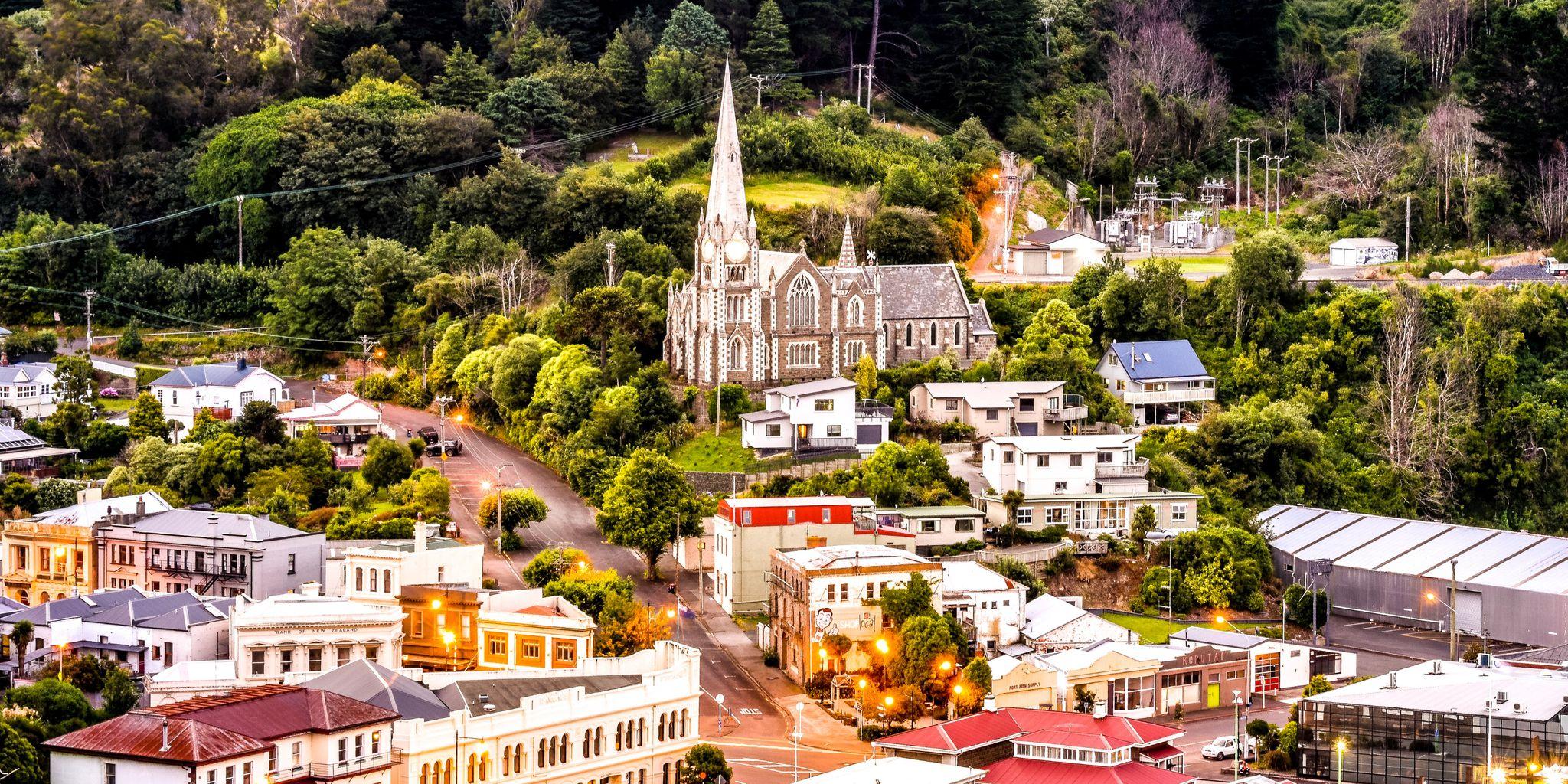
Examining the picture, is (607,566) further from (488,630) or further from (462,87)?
(462,87)

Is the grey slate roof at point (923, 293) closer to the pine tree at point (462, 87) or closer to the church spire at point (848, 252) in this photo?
the church spire at point (848, 252)

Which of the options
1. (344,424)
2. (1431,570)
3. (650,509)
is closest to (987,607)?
(650,509)

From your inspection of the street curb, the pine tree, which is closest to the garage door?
the street curb

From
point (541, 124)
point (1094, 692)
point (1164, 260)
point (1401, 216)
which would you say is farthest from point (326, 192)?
point (1094, 692)

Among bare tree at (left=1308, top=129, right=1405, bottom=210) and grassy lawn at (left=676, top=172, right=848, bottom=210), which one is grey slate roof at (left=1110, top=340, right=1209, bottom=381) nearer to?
grassy lawn at (left=676, top=172, right=848, bottom=210)

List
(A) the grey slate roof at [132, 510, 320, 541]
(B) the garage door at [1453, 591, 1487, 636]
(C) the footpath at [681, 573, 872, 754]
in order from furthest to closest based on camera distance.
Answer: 1. (B) the garage door at [1453, 591, 1487, 636]
2. (A) the grey slate roof at [132, 510, 320, 541]
3. (C) the footpath at [681, 573, 872, 754]
